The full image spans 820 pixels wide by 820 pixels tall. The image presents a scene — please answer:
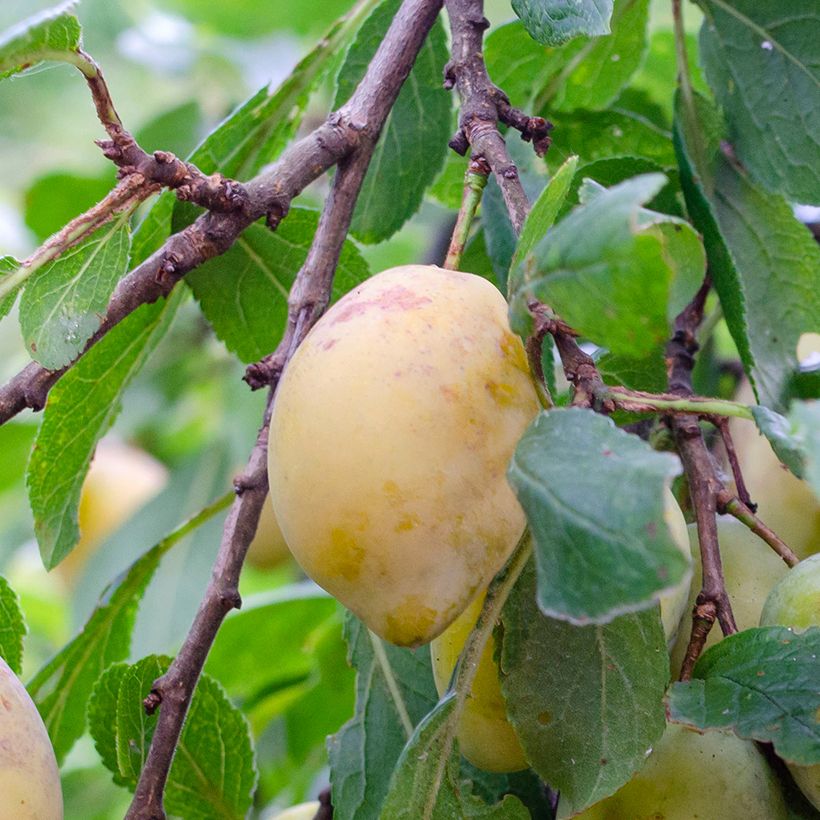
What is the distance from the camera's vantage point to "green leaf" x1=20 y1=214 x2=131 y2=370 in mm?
616

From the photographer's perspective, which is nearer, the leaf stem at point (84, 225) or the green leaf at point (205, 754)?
the leaf stem at point (84, 225)

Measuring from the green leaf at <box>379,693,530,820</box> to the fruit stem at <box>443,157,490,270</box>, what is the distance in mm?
228

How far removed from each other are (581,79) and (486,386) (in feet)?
1.98

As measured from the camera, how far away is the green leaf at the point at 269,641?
1361mm

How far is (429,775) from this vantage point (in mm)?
603

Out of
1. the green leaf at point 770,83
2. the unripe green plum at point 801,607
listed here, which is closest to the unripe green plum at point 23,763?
the unripe green plum at point 801,607

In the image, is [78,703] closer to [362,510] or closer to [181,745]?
[181,745]

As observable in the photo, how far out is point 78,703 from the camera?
0.94 metres

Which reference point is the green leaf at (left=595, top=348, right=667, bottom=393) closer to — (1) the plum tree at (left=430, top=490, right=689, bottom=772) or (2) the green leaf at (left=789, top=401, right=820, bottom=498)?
(1) the plum tree at (left=430, top=490, right=689, bottom=772)

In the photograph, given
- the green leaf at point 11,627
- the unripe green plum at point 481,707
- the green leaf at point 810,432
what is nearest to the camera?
the green leaf at point 810,432

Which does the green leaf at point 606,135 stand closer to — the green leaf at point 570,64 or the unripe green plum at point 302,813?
the green leaf at point 570,64

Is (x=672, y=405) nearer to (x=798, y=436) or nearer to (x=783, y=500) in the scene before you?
(x=798, y=436)

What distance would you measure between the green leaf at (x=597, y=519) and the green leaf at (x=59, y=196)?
1.34 metres

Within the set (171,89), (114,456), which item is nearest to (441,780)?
(114,456)
